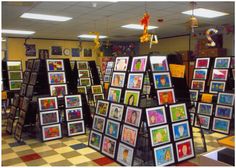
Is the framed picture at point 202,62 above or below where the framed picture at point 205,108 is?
above

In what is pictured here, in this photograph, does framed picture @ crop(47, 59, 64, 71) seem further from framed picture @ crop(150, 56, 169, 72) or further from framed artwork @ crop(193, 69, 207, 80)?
framed artwork @ crop(193, 69, 207, 80)

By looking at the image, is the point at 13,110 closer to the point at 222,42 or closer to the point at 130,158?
the point at 130,158

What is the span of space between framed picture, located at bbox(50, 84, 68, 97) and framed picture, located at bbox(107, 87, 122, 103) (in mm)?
1253

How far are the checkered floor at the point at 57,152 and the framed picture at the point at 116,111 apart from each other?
60 cm

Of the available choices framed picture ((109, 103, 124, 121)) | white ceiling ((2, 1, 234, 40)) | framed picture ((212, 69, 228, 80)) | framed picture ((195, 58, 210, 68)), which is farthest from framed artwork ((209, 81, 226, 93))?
framed picture ((109, 103, 124, 121))

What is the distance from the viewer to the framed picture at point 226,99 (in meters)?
4.73

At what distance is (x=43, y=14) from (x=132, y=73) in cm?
360

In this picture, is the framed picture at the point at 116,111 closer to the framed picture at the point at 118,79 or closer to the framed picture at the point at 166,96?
the framed picture at the point at 118,79

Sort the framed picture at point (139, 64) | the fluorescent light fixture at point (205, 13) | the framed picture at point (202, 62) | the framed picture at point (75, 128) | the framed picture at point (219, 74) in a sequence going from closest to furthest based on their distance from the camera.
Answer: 1. the framed picture at point (139, 64)
2. the framed picture at point (75, 128)
3. the framed picture at point (219, 74)
4. the framed picture at point (202, 62)
5. the fluorescent light fixture at point (205, 13)

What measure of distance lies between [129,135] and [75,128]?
1.80 metres

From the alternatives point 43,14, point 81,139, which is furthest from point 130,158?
point 43,14

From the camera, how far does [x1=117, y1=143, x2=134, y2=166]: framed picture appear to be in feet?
10.4

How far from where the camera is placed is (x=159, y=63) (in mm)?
3637

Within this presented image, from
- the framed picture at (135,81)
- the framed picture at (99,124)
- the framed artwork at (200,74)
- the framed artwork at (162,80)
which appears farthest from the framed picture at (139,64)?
the framed artwork at (200,74)
